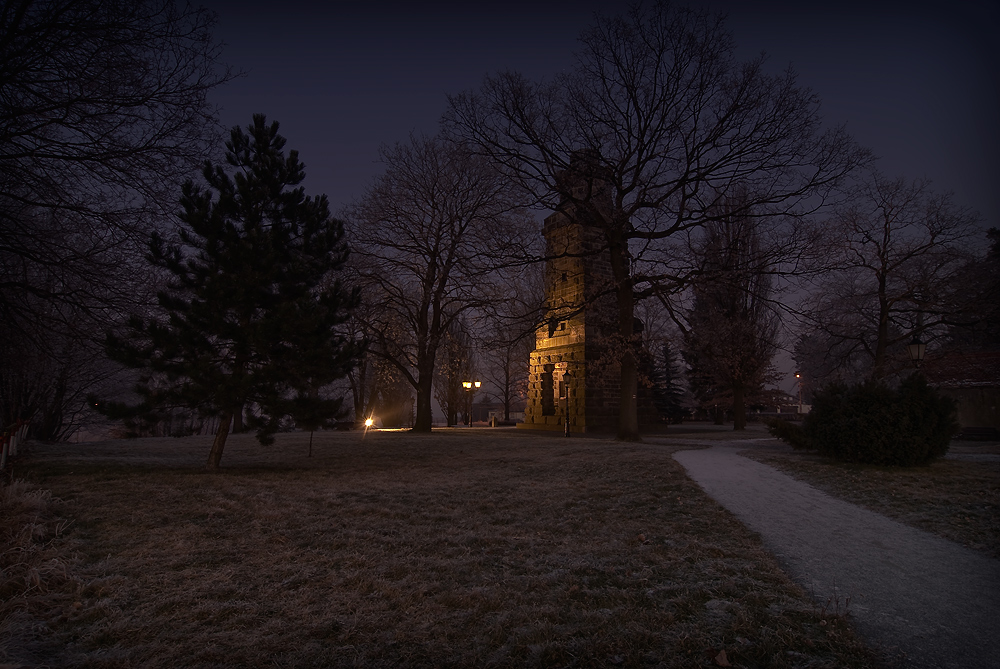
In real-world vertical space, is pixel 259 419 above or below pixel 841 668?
above

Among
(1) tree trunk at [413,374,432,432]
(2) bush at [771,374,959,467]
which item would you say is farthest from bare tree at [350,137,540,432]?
(2) bush at [771,374,959,467]

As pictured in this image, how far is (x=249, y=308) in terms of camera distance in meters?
8.48

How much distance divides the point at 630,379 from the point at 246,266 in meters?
11.4

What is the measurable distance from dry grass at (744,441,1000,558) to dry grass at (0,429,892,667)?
214 centimetres

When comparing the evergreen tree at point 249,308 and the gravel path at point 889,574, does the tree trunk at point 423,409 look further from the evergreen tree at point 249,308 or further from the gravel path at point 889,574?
the gravel path at point 889,574

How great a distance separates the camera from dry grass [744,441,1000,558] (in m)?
5.18

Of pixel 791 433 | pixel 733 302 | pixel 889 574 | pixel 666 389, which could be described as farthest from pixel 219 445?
pixel 666 389

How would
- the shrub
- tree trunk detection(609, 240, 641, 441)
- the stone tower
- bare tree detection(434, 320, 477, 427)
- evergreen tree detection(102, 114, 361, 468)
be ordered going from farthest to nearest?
bare tree detection(434, 320, 477, 427), the stone tower, tree trunk detection(609, 240, 641, 441), the shrub, evergreen tree detection(102, 114, 361, 468)

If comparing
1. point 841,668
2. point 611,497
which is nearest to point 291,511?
point 611,497

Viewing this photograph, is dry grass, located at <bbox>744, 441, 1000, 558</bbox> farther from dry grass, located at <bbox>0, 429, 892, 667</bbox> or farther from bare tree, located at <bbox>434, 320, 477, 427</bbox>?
bare tree, located at <bbox>434, 320, 477, 427</bbox>

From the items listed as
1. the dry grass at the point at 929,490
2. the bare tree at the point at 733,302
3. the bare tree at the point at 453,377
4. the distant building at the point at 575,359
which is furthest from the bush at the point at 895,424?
the bare tree at the point at 453,377

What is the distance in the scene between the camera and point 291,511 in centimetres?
585

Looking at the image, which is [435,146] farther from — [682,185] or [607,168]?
[682,185]

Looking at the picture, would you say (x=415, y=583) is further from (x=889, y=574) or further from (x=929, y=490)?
(x=929, y=490)
